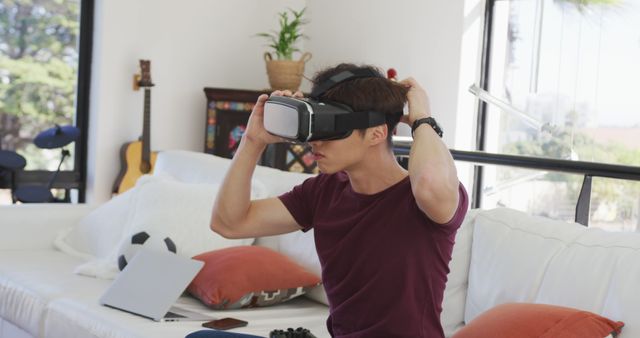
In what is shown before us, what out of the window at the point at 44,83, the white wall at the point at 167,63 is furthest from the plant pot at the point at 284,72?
the window at the point at 44,83

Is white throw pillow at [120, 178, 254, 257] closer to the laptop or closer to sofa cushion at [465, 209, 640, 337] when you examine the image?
the laptop

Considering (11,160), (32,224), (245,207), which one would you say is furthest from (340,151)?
(11,160)

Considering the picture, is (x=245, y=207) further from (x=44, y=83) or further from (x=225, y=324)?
(x=44, y=83)

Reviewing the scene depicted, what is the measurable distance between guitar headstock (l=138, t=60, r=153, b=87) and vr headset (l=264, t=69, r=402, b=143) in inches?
158

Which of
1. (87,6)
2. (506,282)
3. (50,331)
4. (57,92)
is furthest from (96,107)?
(506,282)

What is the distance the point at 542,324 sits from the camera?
1876 mm

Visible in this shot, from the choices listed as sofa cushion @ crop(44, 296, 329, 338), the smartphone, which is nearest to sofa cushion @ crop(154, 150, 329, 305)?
sofa cushion @ crop(44, 296, 329, 338)

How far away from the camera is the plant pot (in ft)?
18.8

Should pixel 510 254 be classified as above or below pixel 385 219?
below

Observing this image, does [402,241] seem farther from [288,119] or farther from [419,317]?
[288,119]

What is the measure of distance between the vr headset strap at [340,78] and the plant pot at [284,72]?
158 inches

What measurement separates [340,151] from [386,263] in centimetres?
22

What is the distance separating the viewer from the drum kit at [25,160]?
5.27 m

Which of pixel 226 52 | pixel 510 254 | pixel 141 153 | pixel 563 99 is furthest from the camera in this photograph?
pixel 226 52
